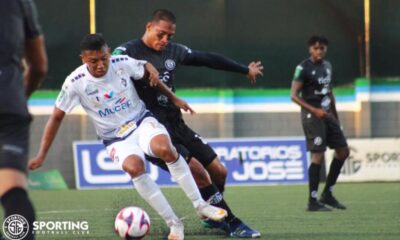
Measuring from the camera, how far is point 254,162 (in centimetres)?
1725

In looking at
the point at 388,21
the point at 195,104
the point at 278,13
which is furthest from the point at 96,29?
the point at 388,21

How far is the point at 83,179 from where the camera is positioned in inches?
693

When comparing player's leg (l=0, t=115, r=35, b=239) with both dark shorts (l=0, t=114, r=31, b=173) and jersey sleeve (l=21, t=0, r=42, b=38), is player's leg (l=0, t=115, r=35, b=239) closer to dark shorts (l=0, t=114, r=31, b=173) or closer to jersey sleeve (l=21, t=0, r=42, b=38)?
dark shorts (l=0, t=114, r=31, b=173)

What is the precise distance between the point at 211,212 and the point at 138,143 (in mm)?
798

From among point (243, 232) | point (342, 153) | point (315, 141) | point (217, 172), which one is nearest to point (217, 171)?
point (217, 172)

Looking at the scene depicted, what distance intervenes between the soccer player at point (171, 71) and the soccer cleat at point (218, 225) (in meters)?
0.02

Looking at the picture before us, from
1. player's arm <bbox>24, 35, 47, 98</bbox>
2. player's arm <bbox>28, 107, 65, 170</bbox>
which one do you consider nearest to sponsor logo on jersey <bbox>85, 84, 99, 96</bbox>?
player's arm <bbox>28, 107, 65, 170</bbox>

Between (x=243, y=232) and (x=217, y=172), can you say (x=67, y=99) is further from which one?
(x=243, y=232)

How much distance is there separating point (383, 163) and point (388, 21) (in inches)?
130

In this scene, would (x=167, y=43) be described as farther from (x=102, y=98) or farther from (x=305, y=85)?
(x=305, y=85)

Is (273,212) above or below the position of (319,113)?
below

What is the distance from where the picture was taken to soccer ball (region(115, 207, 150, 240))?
6926 millimetres

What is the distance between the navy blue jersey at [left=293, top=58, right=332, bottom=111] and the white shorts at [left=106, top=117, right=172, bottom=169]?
4.23 m

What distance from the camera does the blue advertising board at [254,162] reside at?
17.2m
